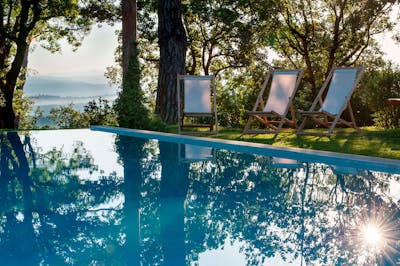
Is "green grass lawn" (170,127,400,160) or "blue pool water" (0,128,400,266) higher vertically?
"green grass lawn" (170,127,400,160)

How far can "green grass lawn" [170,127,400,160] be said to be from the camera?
20.9 ft

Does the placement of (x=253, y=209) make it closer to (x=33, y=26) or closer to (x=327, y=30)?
(x=33, y=26)

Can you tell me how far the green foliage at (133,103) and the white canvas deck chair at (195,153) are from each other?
2.69m

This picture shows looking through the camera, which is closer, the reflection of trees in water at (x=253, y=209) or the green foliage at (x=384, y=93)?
the reflection of trees in water at (x=253, y=209)

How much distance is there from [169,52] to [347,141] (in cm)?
523

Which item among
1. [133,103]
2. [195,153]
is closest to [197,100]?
[133,103]

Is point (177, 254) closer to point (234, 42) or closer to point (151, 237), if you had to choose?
point (151, 237)

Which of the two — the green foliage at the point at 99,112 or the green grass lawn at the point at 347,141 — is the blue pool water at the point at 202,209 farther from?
the green foliage at the point at 99,112

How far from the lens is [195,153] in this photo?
277 inches

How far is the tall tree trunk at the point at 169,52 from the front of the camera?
1121 centimetres

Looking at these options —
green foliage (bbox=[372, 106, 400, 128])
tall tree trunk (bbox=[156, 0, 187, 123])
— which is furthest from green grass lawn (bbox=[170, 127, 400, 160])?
tall tree trunk (bbox=[156, 0, 187, 123])

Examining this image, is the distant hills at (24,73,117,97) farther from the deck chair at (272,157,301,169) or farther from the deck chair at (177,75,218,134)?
the deck chair at (272,157,301,169)

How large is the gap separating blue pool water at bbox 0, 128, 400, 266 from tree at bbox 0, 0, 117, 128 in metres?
9.07

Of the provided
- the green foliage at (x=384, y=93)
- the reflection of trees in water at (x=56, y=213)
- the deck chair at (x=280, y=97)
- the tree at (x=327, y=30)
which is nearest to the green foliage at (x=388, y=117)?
the green foliage at (x=384, y=93)
